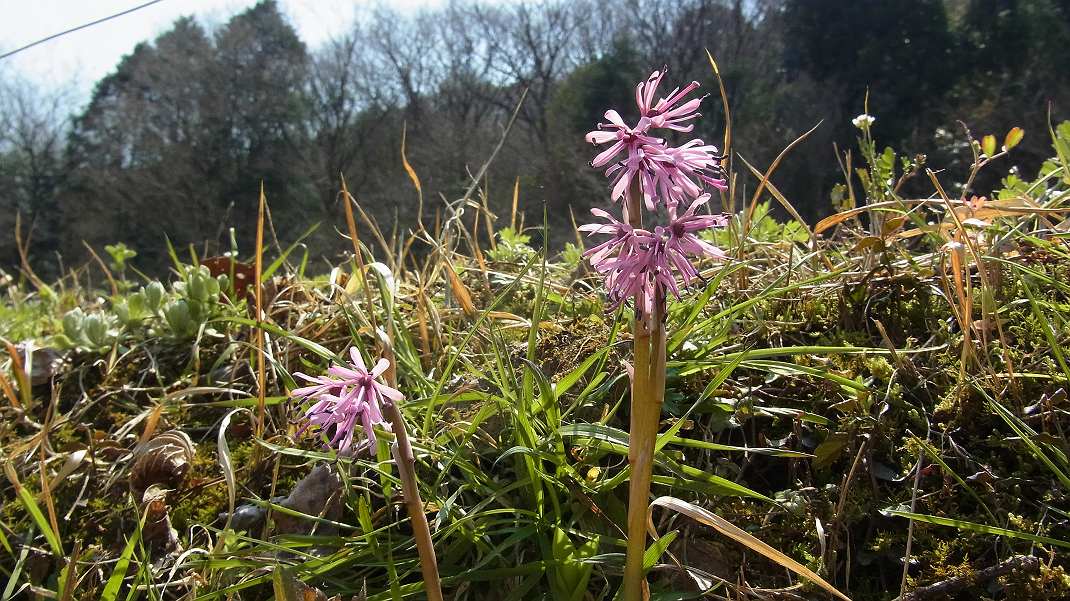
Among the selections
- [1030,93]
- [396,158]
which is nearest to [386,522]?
[1030,93]

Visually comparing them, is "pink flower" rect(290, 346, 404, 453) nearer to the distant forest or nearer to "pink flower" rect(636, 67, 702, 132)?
"pink flower" rect(636, 67, 702, 132)

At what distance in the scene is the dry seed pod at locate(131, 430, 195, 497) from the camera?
5.80 feet

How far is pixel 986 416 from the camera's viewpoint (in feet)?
4.75

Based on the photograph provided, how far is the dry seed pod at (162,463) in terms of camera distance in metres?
1.77

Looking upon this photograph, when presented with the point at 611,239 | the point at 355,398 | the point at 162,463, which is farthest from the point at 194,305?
the point at 611,239

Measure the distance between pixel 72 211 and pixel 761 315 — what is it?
33.3m

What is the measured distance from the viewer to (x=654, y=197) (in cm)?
84

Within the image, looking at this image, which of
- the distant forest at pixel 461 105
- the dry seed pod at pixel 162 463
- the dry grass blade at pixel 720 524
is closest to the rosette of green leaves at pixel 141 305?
the dry seed pod at pixel 162 463

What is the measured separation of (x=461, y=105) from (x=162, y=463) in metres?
31.3

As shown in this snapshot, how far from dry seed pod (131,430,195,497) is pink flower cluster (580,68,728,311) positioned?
4.52 feet

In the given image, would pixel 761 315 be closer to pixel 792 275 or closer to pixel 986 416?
pixel 792 275

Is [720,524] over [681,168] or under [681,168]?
under

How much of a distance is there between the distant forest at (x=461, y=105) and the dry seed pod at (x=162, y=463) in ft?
62.8

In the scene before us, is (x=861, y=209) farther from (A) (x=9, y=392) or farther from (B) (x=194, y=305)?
(A) (x=9, y=392)
